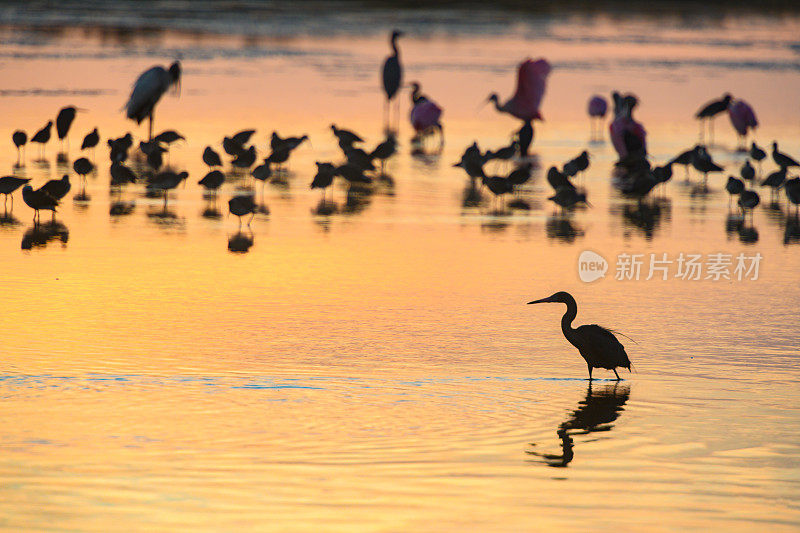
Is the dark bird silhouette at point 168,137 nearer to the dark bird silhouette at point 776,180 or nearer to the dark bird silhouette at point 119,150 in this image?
the dark bird silhouette at point 119,150

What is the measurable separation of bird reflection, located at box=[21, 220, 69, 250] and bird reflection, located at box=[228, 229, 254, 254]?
1.60 meters

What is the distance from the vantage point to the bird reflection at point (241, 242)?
1339 centimetres

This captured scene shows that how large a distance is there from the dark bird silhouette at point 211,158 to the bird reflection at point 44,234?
341 cm

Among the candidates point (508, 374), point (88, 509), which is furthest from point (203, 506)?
point (508, 374)

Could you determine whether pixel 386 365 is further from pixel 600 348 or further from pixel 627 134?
pixel 627 134

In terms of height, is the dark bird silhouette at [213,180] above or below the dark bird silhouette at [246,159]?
below

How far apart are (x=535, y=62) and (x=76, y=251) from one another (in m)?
13.7

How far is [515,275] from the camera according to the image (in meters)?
12.5

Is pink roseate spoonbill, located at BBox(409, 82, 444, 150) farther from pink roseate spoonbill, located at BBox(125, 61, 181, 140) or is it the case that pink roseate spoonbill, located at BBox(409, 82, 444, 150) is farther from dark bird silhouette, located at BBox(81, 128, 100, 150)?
dark bird silhouette, located at BBox(81, 128, 100, 150)

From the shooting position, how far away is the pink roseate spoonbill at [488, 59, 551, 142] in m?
23.9

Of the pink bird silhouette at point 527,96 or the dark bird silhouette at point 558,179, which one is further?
the pink bird silhouette at point 527,96

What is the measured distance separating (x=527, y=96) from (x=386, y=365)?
1549cm

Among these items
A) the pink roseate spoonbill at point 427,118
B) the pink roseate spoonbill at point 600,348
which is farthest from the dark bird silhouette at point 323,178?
the pink roseate spoonbill at point 600,348

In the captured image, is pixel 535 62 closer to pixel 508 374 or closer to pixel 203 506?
pixel 508 374
